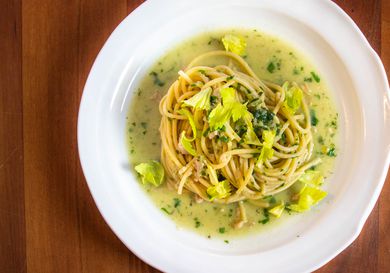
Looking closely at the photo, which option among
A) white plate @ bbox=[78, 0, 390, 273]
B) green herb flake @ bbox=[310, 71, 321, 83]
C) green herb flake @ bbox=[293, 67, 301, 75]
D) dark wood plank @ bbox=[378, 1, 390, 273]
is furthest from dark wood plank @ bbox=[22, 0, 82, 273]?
dark wood plank @ bbox=[378, 1, 390, 273]

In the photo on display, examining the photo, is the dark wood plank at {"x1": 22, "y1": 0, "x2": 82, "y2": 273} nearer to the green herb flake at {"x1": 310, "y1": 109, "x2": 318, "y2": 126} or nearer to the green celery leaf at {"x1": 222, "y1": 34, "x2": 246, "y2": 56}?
the green celery leaf at {"x1": 222, "y1": 34, "x2": 246, "y2": 56}

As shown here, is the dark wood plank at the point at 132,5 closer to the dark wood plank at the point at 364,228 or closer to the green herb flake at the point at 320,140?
the dark wood plank at the point at 364,228

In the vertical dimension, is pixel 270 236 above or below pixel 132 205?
below

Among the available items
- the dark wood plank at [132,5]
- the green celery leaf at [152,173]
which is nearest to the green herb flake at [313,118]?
the green celery leaf at [152,173]

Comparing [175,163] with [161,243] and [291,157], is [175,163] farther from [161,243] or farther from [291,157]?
[291,157]

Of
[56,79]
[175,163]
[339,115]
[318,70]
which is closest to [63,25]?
[56,79]
